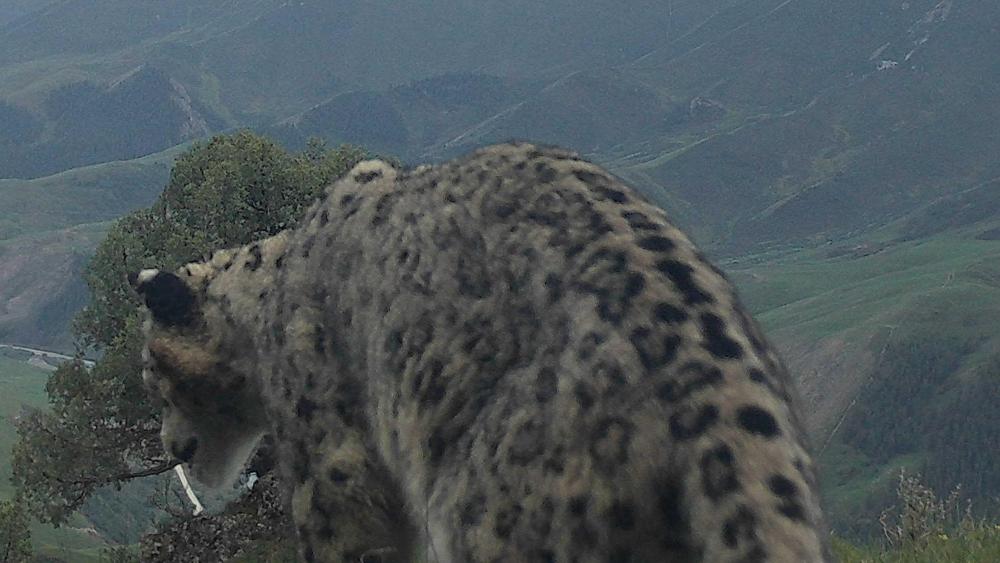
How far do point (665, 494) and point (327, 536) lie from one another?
3.02 metres

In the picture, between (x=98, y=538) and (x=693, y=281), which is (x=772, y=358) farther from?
(x=98, y=538)

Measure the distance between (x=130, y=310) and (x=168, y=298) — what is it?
1294cm

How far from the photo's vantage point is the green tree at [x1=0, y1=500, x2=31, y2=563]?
67.9 feet

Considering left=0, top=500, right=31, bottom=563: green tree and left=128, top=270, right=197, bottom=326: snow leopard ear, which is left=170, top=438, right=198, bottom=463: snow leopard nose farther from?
left=0, top=500, right=31, bottom=563: green tree

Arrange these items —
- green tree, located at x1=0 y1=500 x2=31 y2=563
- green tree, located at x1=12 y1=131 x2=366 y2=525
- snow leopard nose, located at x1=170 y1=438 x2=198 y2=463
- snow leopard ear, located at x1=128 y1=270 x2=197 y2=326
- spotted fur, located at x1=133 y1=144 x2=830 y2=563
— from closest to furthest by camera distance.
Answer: spotted fur, located at x1=133 y1=144 x2=830 y2=563, snow leopard ear, located at x1=128 y1=270 x2=197 y2=326, snow leopard nose, located at x1=170 y1=438 x2=198 y2=463, green tree, located at x1=12 y1=131 x2=366 y2=525, green tree, located at x1=0 y1=500 x2=31 y2=563

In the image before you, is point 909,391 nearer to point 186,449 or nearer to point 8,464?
point 8,464

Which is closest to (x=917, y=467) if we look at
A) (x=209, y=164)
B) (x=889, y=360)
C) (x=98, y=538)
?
(x=889, y=360)

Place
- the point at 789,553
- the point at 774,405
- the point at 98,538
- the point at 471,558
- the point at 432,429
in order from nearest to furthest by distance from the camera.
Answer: the point at 789,553 < the point at 774,405 < the point at 471,558 < the point at 432,429 < the point at 98,538

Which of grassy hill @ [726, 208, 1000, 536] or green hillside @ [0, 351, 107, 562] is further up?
green hillside @ [0, 351, 107, 562]

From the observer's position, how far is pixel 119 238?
21953 millimetres

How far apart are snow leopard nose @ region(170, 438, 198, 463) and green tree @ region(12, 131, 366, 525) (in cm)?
1042

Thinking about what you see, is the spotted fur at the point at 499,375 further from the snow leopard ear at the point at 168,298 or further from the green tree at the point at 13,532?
the green tree at the point at 13,532

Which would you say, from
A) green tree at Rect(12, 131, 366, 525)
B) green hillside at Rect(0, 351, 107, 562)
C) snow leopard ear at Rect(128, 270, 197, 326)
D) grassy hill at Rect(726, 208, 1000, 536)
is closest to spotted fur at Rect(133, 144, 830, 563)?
snow leopard ear at Rect(128, 270, 197, 326)

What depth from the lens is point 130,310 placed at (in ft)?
69.9
